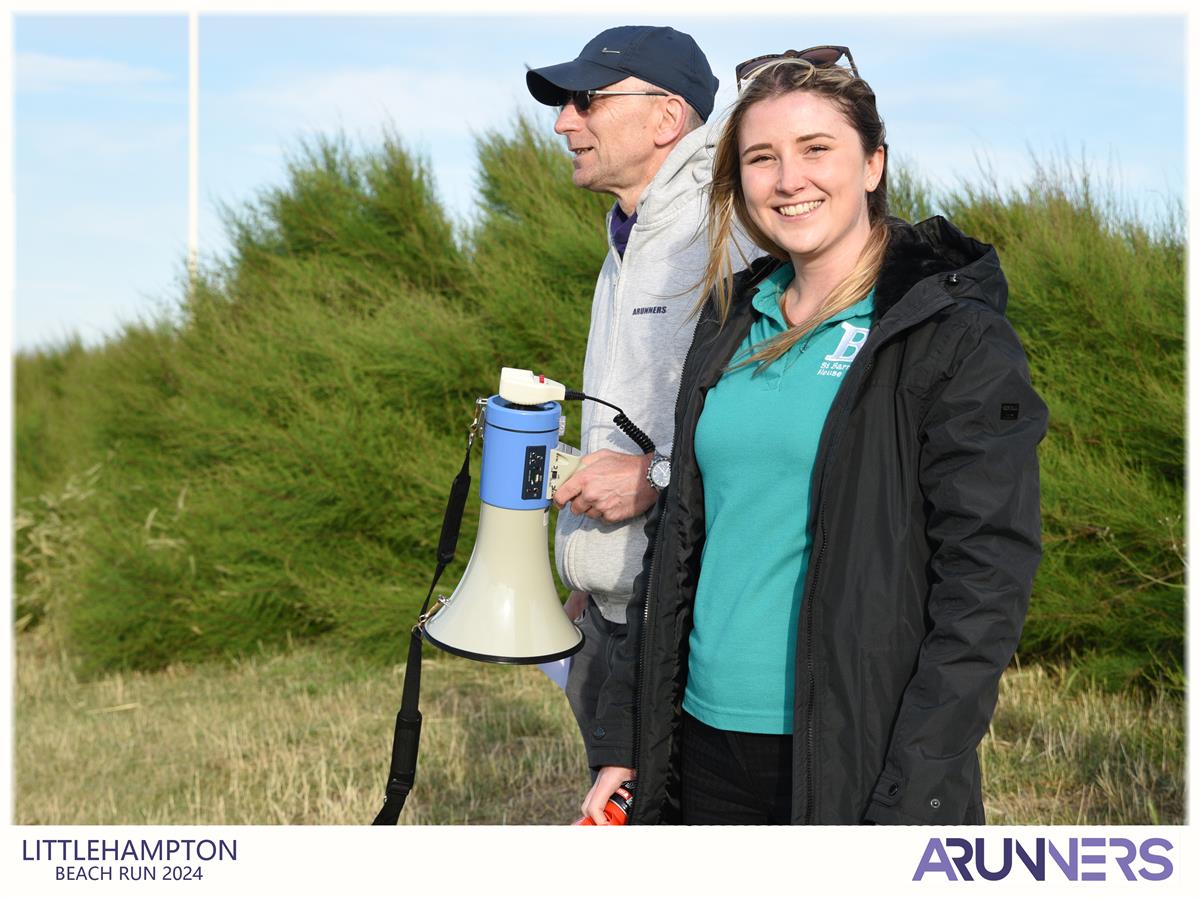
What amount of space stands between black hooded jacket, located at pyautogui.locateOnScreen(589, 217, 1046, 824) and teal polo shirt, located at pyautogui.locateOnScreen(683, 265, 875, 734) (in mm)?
49

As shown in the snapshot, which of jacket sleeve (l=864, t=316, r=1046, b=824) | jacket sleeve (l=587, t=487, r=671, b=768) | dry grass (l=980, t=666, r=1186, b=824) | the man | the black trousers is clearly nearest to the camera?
jacket sleeve (l=864, t=316, r=1046, b=824)

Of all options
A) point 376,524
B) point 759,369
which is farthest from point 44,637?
point 759,369

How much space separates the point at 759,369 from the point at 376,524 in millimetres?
6292

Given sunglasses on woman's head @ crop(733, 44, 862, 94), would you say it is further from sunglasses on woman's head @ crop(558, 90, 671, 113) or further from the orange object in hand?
the orange object in hand

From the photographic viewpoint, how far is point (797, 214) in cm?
181

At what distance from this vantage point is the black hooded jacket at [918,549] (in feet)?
5.06

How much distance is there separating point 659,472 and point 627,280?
50 cm

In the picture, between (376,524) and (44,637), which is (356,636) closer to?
(376,524)

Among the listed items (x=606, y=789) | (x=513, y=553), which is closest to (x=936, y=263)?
(x=513, y=553)

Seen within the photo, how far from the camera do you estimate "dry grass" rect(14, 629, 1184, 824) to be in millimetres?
4516

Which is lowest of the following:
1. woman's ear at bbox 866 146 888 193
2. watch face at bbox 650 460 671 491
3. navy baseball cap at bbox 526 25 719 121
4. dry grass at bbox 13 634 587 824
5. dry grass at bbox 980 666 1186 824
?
dry grass at bbox 13 634 587 824

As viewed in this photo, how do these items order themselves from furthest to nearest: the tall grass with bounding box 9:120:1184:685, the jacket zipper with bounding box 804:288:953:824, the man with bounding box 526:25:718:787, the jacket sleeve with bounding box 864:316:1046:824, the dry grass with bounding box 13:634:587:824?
the tall grass with bounding box 9:120:1184:685, the dry grass with bounding box 13:634:587:824, the man with bounding box 526:25:718:787, the jacket zipper with bounding box 804:288:953:824, the jacket sleeve with bounding box 864:316:1046:824

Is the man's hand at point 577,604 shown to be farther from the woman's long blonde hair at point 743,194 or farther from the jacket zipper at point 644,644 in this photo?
the woman's long blonde hair at point 743,194
